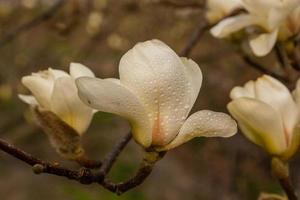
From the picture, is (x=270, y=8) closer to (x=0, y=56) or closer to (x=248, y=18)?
(x=248, y=18)

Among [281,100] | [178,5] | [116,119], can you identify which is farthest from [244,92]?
[116,119]

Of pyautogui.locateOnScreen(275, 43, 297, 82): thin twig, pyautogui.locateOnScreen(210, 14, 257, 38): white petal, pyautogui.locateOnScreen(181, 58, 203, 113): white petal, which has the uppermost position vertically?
pyautogui.locateOnScreen(181, 58, 203, 113): white petal

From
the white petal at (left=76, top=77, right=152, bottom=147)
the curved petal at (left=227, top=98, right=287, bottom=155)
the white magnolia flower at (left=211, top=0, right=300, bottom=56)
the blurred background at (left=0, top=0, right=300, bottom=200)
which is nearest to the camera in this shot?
the white petal at (left=76, top=77, right=152, bottom=147)

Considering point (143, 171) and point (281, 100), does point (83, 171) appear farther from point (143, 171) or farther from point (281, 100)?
point (281, 100)

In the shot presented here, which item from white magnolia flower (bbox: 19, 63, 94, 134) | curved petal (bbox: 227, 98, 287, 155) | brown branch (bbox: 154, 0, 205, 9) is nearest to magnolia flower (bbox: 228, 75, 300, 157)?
curved petal (bbox: 227, 98, 287, 155)

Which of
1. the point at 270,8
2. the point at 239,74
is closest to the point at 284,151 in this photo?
the point at 270,8

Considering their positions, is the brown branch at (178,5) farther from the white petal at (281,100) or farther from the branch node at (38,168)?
the branch node at (38,168)

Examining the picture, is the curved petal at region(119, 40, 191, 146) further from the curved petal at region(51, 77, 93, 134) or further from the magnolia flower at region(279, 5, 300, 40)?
the magnolia flower at region(279, 5, 300, 40)

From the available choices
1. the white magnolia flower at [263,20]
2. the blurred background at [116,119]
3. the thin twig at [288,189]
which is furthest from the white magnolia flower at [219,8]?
the blurred background at [116,119]
